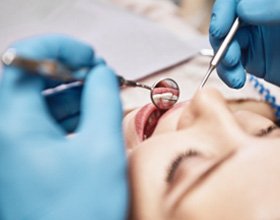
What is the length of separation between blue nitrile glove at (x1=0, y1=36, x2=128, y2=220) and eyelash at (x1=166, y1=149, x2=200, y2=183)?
0.29 feet

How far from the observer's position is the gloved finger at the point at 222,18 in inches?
42.0

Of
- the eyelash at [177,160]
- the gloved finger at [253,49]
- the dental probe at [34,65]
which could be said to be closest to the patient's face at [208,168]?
the eyelash at [177,160]

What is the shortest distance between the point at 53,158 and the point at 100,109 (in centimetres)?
10

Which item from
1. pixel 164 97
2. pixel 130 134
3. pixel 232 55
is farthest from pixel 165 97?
pixel 232 55

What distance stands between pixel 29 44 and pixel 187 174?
32 centimetres

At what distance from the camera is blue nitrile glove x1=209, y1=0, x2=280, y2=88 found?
3.37 ft

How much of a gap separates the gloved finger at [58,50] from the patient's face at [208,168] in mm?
188

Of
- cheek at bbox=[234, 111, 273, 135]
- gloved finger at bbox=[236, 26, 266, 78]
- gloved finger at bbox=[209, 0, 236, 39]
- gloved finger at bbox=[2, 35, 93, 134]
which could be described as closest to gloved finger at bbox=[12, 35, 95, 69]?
gloved finger at bbox=[2, 35, 93, 134]

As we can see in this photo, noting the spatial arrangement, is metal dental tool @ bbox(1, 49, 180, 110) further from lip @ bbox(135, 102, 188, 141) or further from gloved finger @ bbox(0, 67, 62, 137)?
lip @ bbox(135, 102, 188, 141)

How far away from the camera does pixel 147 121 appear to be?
96cm

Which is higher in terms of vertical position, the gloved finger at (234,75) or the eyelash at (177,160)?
the eyelash at (177,160)

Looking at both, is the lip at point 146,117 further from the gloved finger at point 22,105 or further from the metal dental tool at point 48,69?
the gloved finger at point 22,105

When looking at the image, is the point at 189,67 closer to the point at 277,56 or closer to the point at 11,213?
the point at 277,56

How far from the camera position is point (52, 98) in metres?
0.79
